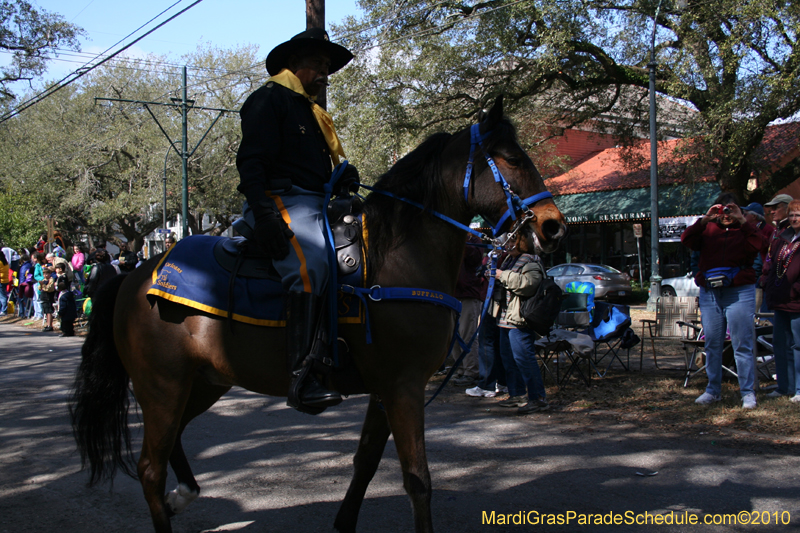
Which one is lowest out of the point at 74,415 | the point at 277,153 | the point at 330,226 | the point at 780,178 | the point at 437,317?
the point at 74,415

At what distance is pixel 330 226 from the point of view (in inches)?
134

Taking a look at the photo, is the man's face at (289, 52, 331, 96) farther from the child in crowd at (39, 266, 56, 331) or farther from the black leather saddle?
the child in crowd at (39, 266, 56, 331)

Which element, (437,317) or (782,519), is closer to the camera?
(437,317)

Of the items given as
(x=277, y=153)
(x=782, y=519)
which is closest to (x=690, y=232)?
(x=782, y=519)

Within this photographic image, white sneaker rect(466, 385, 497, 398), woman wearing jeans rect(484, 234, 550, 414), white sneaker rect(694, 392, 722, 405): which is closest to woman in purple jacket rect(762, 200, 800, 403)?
white sneaker rect(694, 392, 722, 405)

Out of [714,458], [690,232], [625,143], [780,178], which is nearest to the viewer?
[714,458]

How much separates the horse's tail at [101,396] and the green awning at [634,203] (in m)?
23.2

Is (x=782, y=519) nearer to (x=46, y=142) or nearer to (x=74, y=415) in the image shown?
(x=74, y=415)

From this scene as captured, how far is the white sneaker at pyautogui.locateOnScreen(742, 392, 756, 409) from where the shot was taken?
21.7 feet

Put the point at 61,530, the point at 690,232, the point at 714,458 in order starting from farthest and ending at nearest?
1. the point at 690,232
2. the point at 714,458
3. the point at 61,530

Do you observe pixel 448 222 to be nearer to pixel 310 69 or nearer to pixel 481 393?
pixel 310 69

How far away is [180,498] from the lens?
385cm

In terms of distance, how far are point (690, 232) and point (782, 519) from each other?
3809 mm

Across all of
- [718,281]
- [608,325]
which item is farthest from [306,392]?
[608,325]
